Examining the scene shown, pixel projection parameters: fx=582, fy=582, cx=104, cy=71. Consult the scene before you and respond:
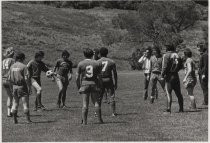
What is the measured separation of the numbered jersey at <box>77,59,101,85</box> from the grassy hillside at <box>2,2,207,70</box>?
4850 centimetres

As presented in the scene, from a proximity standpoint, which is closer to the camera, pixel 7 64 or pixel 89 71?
pixel 89 71

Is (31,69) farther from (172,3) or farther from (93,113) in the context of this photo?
(172,3)

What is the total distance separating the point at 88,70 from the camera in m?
13.5

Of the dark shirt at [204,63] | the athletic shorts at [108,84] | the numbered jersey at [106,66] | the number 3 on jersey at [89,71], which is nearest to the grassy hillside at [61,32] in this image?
the dark shirt at [204,63]

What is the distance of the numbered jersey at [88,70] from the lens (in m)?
13.5

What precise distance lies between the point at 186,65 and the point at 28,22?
224 feet

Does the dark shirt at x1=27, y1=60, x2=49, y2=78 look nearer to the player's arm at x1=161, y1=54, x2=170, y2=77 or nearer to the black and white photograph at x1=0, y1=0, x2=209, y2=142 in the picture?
the black and white photograph at x1=0, y1=0, x2=209, y2=142

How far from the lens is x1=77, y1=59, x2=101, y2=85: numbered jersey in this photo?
13531 millimetres

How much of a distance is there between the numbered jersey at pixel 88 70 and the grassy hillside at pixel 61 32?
4850 cm

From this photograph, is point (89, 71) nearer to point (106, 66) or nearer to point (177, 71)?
point (106, 66)

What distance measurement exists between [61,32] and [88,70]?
6818cm

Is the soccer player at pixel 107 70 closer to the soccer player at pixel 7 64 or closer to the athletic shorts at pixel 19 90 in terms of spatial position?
the athletic shorts at pixel 19 90

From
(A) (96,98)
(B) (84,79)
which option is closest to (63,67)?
(A) (96,98)

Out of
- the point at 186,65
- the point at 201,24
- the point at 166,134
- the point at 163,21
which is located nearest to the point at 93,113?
the point at 186,65
